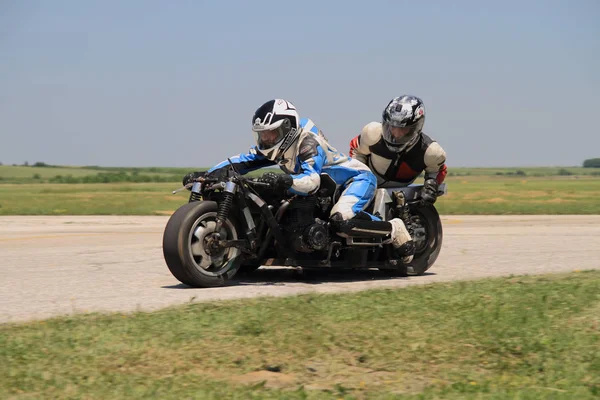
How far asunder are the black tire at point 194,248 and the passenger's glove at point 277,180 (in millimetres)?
572

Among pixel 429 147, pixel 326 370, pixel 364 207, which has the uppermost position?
pixel 429 147

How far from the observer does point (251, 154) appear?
445 inches

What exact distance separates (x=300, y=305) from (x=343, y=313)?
0.57 m

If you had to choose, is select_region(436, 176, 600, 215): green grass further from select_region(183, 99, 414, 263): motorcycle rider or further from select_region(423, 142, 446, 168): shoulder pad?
select_region(183, 99, 414, 263): motorcycle rider

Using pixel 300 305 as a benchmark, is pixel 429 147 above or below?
above

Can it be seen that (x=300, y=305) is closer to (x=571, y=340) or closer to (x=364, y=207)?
(x=571, y=340)

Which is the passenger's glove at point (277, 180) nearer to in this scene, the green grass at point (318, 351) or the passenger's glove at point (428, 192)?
the green grass at point (318, 351)

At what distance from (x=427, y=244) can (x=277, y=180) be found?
297 centimetres

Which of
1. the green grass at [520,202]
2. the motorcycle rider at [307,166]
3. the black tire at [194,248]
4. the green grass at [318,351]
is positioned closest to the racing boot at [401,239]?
the motorcycle rider at [307,166]

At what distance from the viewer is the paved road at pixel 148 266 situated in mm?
9242

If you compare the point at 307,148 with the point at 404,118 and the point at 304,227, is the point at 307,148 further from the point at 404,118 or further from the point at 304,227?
the point at 404,118

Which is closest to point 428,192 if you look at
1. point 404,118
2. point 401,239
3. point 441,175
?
point 441,175

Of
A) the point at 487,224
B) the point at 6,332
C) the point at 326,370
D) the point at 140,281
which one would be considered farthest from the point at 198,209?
the point at 487,224

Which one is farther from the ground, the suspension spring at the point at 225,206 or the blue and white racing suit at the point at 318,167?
the blue and white racing suit at the point at 318,167
